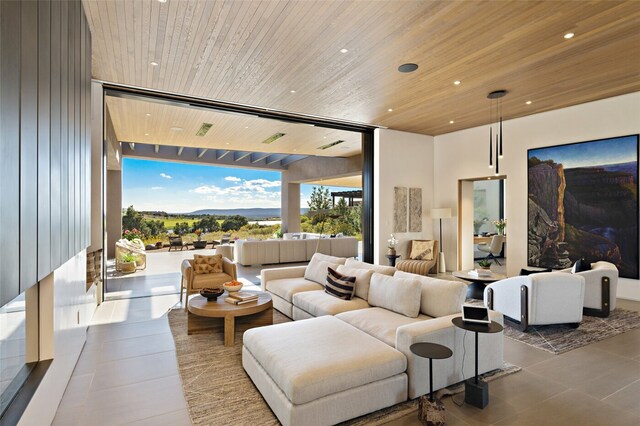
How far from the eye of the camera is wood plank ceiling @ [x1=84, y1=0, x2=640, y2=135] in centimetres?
344

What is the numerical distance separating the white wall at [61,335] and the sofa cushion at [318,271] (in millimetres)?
2950

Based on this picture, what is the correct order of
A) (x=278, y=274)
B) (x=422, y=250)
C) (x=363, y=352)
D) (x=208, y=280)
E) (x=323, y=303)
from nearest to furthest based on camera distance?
(x=363, y=352) < (x=323, y=303) < (x=208, y=280) < (x=278, y=274) < (x=422, y=250)

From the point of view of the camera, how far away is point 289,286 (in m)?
5.00

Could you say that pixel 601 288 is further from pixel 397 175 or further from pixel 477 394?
pixel 397 175

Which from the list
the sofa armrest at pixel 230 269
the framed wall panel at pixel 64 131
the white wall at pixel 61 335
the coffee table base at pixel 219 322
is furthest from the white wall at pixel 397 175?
the framed wall panel at pixel 64 131

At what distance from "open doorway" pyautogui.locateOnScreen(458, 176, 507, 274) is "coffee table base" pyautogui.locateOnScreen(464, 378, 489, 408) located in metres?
6.41

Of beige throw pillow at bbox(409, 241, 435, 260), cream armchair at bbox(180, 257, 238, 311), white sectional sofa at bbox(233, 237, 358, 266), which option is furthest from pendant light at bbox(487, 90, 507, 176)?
white sectional sofa at bbox(233, 237, 358, 266)

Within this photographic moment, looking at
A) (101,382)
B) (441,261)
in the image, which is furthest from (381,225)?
(101,382)

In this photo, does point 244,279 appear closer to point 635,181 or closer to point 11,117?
point 11,117

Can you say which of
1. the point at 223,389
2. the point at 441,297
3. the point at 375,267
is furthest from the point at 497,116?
the point at 223,389

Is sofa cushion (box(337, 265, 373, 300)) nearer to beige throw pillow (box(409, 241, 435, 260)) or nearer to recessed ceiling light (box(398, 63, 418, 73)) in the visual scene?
recessed ceiling light (box(398, 63, 418, 73))

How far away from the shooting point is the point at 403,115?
7180mm

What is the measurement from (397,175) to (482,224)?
17.6 ft

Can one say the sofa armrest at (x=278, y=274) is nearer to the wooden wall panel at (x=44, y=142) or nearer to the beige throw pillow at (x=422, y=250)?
the beige throw pillow at (x=422, y=250)
